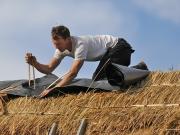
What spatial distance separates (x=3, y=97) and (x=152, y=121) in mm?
2061

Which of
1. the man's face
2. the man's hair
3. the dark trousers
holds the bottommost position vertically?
the dark trousers

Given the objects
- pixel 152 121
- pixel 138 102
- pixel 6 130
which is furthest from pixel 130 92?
pixel 6 130

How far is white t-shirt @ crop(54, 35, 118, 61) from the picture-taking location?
680cm

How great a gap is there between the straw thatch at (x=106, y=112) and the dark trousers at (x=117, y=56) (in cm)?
31

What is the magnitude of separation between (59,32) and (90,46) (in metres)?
0.36

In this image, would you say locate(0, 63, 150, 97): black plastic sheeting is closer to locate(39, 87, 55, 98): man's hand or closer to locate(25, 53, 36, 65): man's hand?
locate(39, 87, 55, 98): man's hand

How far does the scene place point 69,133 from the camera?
244 inches

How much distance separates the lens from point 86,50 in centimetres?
684

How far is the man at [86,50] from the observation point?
6.78m

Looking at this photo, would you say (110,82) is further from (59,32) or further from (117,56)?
(59,32)

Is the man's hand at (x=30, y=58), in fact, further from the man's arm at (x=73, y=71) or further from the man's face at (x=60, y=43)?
the man's arm at (x=73, y=71)

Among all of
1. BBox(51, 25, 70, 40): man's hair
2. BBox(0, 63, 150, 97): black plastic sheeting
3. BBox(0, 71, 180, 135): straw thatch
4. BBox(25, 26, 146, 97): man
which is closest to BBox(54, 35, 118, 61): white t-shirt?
BBox(25, 26, 146, 97): man

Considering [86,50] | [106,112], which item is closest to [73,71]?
[86,50]

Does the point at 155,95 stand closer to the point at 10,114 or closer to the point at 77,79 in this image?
the point at 77,79
